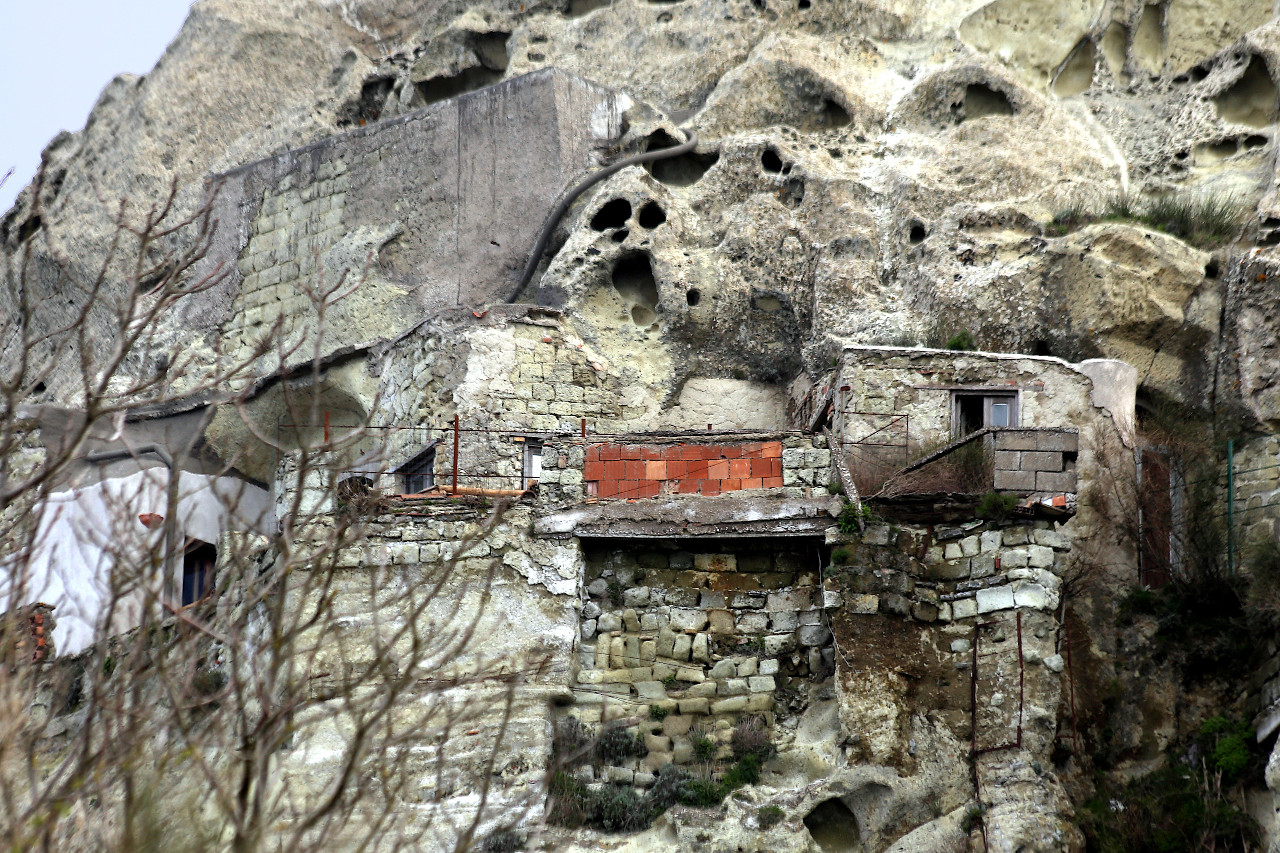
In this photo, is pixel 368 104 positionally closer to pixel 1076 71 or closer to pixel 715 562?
pixel 1076 71

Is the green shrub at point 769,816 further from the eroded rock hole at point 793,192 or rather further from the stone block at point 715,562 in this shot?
the eroded rock hole at point 793,192

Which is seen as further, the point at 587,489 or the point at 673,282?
the point at 673,282

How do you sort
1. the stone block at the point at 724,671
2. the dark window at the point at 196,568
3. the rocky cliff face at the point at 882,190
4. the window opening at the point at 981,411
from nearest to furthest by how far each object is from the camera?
1. the stone block at the point at 724,671
2. the window opening at the point at 981,411
3. the rocky cliff face at the point at 882,190
4. the dark window at the point at 196,568

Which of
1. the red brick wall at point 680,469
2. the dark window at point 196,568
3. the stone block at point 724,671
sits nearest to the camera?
the stone block at point 724,671

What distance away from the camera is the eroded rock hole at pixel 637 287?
724 inches

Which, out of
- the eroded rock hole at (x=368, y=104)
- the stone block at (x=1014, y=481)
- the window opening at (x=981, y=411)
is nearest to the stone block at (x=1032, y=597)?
the stone block at (x=1014, y=481)

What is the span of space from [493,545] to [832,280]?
6521 millimetres

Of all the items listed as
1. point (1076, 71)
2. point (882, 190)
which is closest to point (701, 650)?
point (882, 190)

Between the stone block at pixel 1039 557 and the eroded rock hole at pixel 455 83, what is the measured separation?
14.1 m

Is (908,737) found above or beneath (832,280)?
beneath

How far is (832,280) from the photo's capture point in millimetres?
17891

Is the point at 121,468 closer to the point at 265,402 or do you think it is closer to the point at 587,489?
the point at 265,402

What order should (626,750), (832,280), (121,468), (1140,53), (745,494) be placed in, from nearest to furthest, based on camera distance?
(626,750)
(745,494)
(832,280)
(121,468)
(1140,53)

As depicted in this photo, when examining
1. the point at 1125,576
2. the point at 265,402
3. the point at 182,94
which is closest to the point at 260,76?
the point at 182,94
